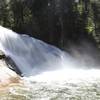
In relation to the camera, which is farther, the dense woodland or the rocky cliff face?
the dense woodland

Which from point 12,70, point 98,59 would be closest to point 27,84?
point 12,70

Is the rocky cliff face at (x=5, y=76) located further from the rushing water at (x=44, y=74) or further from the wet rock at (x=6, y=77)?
the rushing water at (x=44, y=74)

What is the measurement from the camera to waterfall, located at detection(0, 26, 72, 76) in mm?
37219

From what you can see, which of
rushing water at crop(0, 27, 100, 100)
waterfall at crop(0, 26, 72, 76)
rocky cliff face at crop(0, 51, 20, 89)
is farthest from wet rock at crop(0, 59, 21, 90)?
waterfall at crop(0, 26, 72, 76)

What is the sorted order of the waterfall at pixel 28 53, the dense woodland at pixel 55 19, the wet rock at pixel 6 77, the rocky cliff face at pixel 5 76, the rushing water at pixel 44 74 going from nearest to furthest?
the rushing water at pixel 44 74 → the wet rock at pixel 6 77 → the rocky cliff face at pixel 5 76 → the waterfall at pixel 28 53 → the dense woodland at pixel 55 19

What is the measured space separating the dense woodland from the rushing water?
10.3 m

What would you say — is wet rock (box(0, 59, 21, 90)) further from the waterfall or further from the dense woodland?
the dense woodland

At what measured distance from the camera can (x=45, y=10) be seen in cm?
6519

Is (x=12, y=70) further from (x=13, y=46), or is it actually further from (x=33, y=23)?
(x=33, y=23)

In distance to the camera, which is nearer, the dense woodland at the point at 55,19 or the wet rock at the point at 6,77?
the wet rock at the point at 6,77

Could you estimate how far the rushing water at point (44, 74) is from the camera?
909 inches

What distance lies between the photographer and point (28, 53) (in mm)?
40594

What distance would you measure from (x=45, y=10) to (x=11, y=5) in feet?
24.6

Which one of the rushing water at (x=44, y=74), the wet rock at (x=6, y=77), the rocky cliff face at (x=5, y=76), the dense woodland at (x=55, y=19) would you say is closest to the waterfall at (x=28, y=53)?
the rushing water at (x=44, y=74)
